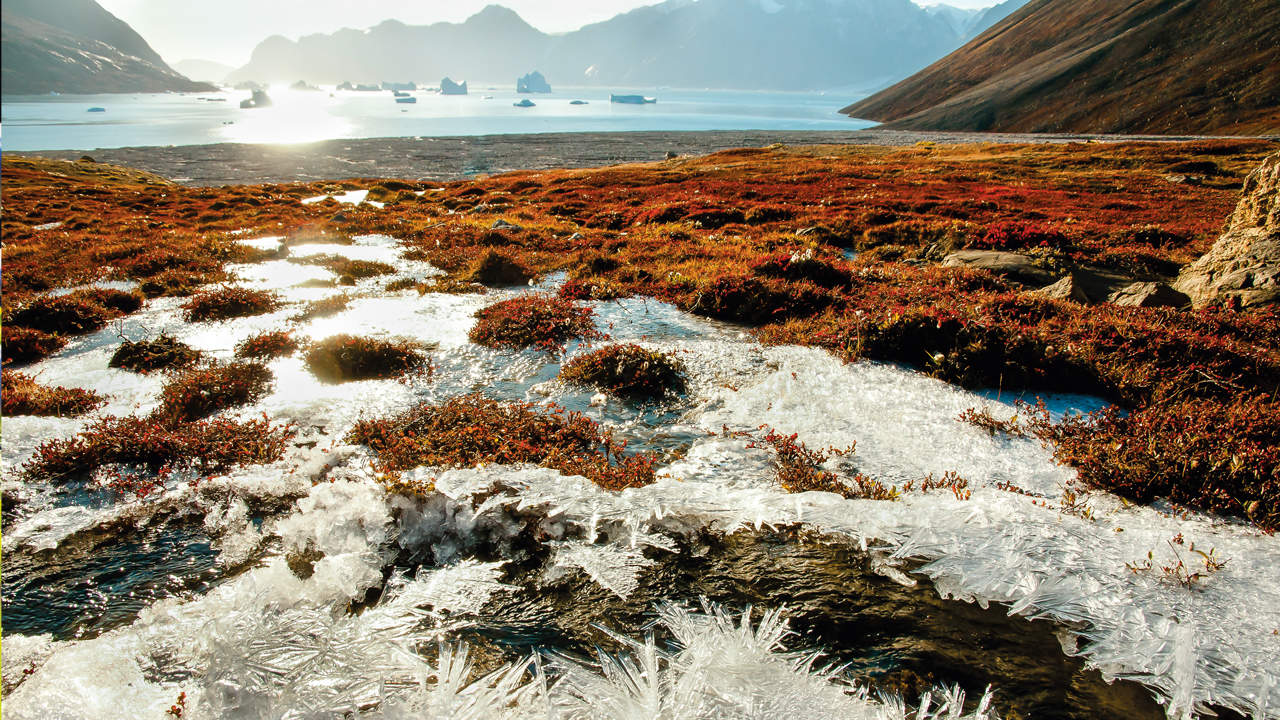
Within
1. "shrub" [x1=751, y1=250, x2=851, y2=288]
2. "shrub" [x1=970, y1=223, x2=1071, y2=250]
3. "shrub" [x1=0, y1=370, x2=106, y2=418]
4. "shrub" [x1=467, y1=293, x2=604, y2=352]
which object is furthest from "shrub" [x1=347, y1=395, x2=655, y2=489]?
"shrub" [x1=970, y1=223, x2=1071, y2=250]

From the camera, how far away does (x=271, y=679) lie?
12.9 feet

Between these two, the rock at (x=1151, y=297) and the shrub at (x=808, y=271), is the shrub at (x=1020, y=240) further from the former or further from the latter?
the shrub at (x=808, y=271)

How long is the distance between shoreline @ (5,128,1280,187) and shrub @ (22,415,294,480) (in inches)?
2355

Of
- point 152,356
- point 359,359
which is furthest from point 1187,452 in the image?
point 152,356

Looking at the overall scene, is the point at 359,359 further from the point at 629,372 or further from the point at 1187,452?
the point at 1187,452

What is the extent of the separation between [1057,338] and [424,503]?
11.2m

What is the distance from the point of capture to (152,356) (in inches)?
423

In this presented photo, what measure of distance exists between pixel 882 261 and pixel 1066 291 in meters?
6.00

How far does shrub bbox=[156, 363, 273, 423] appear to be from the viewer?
8.87m

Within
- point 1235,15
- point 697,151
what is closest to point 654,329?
point 697,151

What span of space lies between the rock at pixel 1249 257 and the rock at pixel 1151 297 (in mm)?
480

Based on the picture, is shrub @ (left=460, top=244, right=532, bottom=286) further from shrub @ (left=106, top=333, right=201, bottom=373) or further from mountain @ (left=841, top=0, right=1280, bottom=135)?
mountain @ (left=841, top=0, right=1280, bottom=135)

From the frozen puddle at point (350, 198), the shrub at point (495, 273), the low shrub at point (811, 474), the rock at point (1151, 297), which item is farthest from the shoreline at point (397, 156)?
the low shrub at point (811, 474)

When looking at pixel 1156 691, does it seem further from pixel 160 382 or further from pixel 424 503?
pixel 160 382
